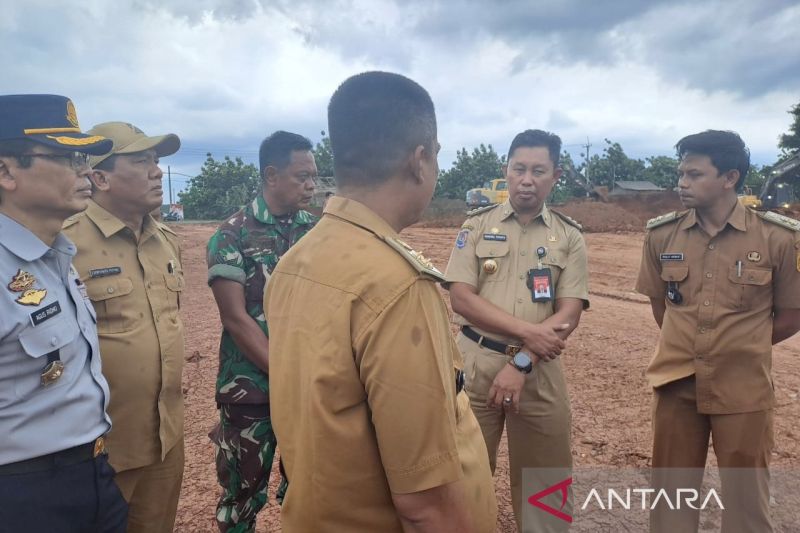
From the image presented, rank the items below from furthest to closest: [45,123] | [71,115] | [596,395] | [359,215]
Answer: [596,395] < [71,115] < [45,123] < [359,215]

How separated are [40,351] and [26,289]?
8.9 inches

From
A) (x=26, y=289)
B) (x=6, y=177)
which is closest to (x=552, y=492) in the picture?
(x=26, y=289)

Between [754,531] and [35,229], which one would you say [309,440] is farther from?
[754,531]

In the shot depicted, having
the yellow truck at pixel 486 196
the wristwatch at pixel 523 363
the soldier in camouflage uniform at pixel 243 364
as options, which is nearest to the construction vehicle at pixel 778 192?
the yellow truck at pixel 486 196

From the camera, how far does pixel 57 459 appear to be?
1.76 m

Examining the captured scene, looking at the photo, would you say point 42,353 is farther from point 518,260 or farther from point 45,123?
point 518,260

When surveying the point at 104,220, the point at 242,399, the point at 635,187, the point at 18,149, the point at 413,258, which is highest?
the point at 635,187

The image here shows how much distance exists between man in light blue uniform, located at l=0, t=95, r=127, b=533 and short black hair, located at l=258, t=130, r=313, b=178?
0.95m

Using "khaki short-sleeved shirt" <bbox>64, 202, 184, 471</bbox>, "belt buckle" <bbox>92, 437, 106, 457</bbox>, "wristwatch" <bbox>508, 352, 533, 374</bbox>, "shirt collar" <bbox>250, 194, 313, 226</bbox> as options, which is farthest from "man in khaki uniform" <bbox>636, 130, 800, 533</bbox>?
"belt buckle" <bbox>92, 437, 106, 457</bbox>

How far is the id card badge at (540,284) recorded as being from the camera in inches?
115

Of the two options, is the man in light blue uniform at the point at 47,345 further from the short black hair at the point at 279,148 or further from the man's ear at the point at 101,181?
the short black hair at the point at 279,148

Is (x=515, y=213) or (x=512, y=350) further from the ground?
(x=515, y=213)

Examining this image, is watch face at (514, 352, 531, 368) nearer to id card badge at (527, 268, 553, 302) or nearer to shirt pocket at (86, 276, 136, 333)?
id card badge at (527, 268, 553, 302)

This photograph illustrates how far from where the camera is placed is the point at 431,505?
1.26 meters
